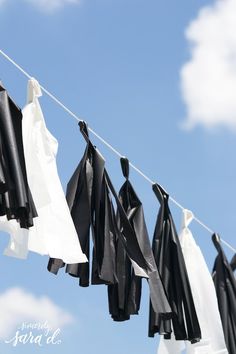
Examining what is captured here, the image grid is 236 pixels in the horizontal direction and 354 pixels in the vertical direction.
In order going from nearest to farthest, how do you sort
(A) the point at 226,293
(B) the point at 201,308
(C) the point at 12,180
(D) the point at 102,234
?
(C) the point at 12,180
(D) the point at 102,234
(B) the point at 201,308
(A) the point at 226,293

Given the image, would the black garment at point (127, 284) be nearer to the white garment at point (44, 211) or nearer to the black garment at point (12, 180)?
the white garment at point (44, 211)

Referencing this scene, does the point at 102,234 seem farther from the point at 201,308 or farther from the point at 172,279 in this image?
the point at 201,308

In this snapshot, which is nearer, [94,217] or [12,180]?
[12,180]

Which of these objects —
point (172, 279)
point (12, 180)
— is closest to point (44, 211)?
point (12, 180)

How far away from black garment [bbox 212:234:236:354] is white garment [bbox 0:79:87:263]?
1123 millimetres

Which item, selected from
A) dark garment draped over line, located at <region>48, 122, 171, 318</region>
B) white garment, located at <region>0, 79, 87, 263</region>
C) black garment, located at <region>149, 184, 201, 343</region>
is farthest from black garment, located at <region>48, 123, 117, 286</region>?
black garment, located at <region>149, 184, 201, 343</region>

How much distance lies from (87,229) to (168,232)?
578 mm

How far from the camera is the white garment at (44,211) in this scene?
2.21m

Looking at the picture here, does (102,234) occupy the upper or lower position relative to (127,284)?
upper

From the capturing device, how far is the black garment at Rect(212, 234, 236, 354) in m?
3.15

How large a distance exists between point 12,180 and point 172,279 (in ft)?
3.52

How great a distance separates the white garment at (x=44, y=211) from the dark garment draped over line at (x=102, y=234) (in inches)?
7.0

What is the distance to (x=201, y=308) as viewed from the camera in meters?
3.02

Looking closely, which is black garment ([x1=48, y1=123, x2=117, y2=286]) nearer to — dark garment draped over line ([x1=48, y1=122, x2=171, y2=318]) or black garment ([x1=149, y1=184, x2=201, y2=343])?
dark garment draped over line ([x1=48, y1=122, x2=171, y2=318])
